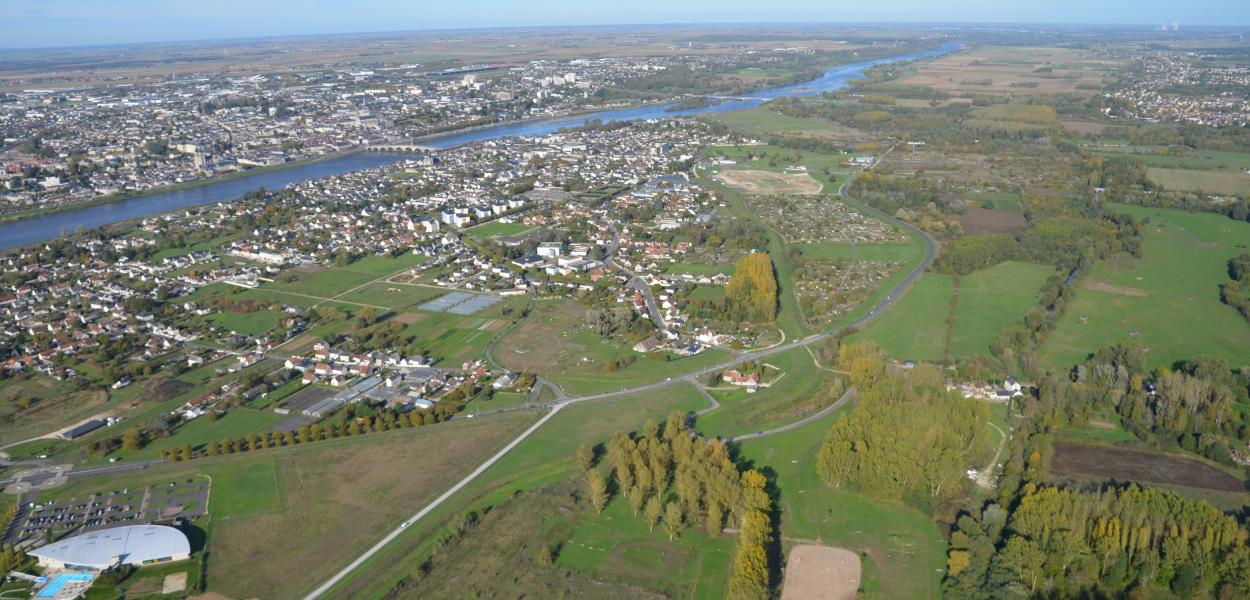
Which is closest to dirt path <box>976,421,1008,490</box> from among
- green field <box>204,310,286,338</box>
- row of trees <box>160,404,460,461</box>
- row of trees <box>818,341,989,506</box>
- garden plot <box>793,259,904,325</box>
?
row of trees <box>818,341,989,506</box>

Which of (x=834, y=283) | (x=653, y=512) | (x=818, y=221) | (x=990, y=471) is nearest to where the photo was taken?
(x=653, y=512)

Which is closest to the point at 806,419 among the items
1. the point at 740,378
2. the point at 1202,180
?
the point at 740,378

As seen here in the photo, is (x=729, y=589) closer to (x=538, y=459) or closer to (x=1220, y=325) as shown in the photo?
(x=538, y=459)

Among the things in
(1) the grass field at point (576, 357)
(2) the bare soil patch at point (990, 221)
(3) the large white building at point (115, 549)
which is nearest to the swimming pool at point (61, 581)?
(3) the large white building at point (115, 549)

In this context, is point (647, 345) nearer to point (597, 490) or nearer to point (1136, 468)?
point (597, 490)

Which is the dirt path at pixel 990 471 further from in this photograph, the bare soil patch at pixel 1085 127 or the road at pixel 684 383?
the bare soil patch at pixel 1085 127

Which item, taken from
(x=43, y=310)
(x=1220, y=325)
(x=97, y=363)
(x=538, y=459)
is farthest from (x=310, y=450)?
(x=1220, y=325)

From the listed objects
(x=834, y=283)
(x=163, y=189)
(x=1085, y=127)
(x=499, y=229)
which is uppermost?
(x=1085, y=127)

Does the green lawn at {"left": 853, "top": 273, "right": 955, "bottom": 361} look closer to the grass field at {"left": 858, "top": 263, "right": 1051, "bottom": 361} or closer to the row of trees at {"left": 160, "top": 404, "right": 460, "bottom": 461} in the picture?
the grass field at {"left": 858, "top": 263, "right": 1051, "bottom": 361}
